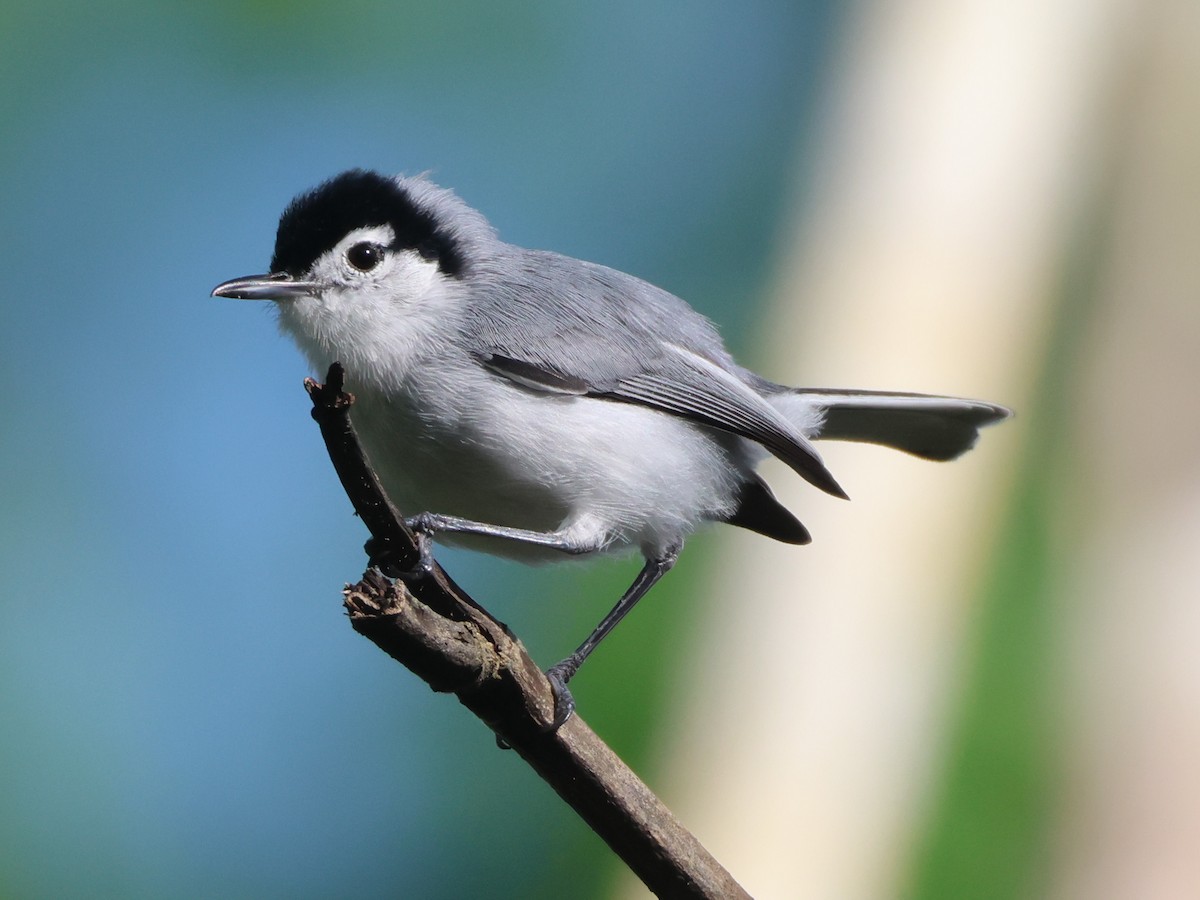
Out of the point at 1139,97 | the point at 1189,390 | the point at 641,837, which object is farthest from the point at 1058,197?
the point at 641,837

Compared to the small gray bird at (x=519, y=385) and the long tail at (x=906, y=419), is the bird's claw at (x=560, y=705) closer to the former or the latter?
the small gray bird at (x=519, y=385)

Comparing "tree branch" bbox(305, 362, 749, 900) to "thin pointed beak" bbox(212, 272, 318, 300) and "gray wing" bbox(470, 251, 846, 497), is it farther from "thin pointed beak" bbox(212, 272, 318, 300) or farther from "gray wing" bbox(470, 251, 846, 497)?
"thin pointed beak" bbox(212, 272, 318, 300)

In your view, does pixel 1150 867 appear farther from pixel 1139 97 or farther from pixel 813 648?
pixel 1139 97

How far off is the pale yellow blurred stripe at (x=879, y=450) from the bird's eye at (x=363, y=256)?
4.70 feet

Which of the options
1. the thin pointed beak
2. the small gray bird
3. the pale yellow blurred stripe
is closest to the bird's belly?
the small gray bird

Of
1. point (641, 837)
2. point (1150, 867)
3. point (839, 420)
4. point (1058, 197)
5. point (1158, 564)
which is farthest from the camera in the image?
point (1058, 197)

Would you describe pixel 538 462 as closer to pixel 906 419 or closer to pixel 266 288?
pixel 266 288

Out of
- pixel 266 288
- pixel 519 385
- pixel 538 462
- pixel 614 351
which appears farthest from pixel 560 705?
pixel 266 288

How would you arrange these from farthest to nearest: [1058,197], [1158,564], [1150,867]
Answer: [1058,197]
[1158,564]
[1150,867]

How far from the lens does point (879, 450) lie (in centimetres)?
298

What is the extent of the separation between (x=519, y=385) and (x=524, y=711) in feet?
1.60

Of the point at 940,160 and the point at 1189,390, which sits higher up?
the point at 940,160

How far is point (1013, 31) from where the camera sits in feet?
10.0

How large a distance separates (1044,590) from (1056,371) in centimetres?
60
